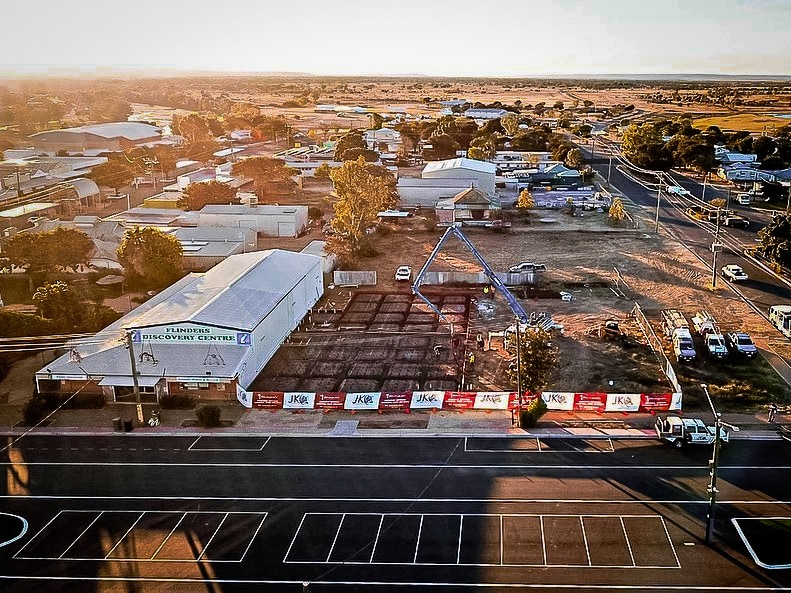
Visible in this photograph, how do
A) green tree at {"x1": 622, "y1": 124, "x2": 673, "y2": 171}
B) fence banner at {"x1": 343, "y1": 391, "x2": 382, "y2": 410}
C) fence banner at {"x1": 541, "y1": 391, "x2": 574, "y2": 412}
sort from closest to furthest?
fence banner at {"x1": 541, "y1": 391, "x2": 574, "y2": 412}
fence banner at {"x1": 343, "y1": 391, "x2": 382, "y2": 410}
green tree at {"x1": 622, "y1": 124, "x2": 673, "y2": 171}

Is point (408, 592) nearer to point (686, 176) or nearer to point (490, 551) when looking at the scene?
point (490, 551)

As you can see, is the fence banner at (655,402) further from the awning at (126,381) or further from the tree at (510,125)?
the tree at (510,125)

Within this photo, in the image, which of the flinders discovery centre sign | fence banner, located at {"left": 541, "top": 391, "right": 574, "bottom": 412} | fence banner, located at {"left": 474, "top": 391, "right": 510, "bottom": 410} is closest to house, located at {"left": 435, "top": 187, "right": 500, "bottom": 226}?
the flinders discovery centre sign

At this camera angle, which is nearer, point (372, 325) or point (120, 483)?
point (120, 483)

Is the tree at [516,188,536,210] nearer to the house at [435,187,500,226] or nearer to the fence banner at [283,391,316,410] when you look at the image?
the house at [435,187,500,226]

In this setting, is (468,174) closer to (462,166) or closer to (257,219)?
(462,166)

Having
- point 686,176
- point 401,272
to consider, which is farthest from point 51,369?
point 686,176
